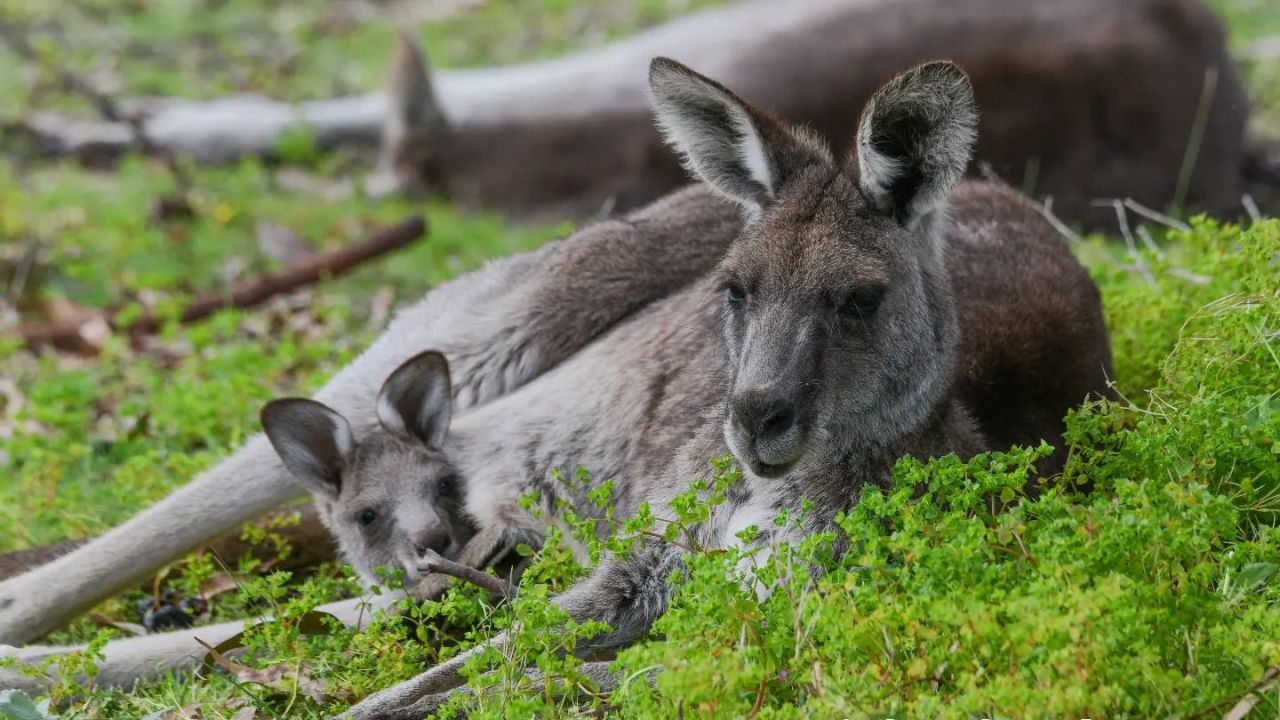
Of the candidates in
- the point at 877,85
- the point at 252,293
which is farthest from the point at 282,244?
the point at 877,85

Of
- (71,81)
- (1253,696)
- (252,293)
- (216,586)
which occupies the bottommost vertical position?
(216,586)

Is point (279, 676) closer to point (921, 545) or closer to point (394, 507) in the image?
point (394, 507)

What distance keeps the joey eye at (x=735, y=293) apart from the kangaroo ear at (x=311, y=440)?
1.37 metres

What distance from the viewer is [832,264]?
3.08 metres

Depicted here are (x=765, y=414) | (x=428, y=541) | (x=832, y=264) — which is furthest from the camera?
(x=428, y=541)

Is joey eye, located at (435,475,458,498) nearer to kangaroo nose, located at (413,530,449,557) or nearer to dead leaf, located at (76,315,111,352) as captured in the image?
kangaroo nose, located at (413,530,449,557)

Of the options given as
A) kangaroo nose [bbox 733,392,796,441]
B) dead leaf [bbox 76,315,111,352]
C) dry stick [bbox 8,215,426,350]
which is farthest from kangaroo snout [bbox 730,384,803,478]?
dead leaf [bbox 76,315,111,352]

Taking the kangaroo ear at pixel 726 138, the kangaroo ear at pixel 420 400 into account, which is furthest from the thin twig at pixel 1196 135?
the kangaroo ear at pixel 420 400

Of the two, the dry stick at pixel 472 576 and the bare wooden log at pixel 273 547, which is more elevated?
the dry stick at pixel 472 576

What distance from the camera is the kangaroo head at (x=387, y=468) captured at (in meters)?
3.94

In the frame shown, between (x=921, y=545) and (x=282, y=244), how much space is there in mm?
5335

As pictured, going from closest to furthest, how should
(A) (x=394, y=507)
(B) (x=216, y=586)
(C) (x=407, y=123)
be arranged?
(A) (x=394, y=507) → (B) (x=216, y=586) → (C) (x=407, y=123)

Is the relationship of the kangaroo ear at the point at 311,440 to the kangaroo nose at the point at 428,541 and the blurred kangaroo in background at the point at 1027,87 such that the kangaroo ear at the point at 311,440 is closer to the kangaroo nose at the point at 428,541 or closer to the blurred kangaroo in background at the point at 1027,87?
the kangaroo nose at the point at 428,541

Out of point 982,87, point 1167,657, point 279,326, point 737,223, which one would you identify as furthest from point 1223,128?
point 1167,657
